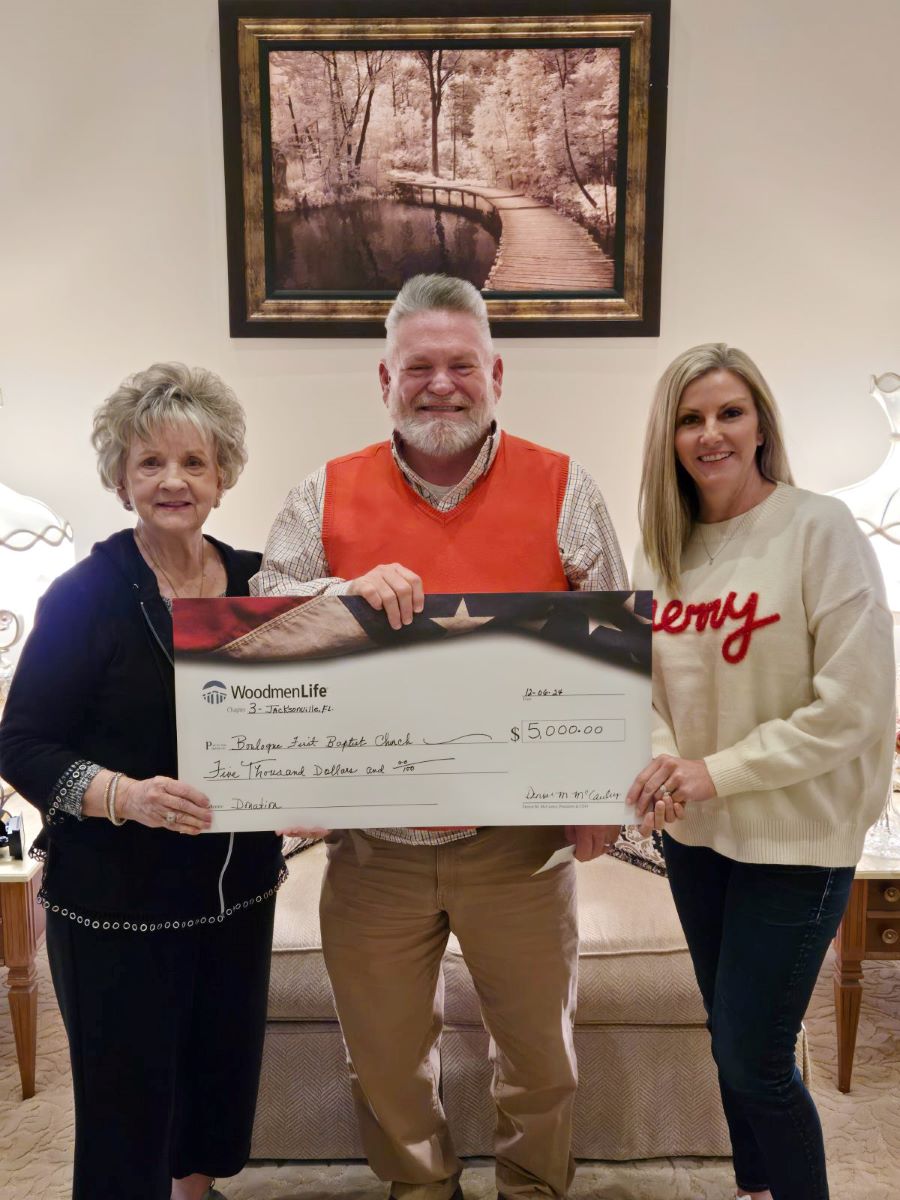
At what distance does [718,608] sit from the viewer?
1.33 m

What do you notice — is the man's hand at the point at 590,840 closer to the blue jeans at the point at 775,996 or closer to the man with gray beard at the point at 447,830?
the man with gray beard at the point at 447,830

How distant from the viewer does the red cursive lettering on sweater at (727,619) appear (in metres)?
1.30

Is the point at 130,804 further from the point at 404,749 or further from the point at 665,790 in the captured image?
the point at 665,790

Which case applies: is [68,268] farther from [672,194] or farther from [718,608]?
[718,608]

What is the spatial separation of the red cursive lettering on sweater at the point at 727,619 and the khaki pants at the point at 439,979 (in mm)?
406

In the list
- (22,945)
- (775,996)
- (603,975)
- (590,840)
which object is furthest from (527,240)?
(22,945)

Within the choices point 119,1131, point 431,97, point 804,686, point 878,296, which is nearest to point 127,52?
point 431,97

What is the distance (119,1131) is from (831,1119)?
148 cm

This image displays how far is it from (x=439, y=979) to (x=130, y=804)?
26.7 inches

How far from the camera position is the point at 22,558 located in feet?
7.91

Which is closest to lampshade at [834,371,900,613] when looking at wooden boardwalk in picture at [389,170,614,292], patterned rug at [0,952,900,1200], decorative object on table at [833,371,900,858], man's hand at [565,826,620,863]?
decorative object on table at [833,371,900,858]

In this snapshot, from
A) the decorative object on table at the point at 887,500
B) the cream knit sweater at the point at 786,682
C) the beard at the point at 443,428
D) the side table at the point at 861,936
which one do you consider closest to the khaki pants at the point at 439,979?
the cream knit sweater at the point at 786,682

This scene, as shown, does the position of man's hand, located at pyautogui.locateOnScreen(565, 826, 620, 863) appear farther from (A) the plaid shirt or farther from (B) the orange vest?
(B) the orange vest

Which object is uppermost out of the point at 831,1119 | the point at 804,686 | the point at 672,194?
the point at 672,194
